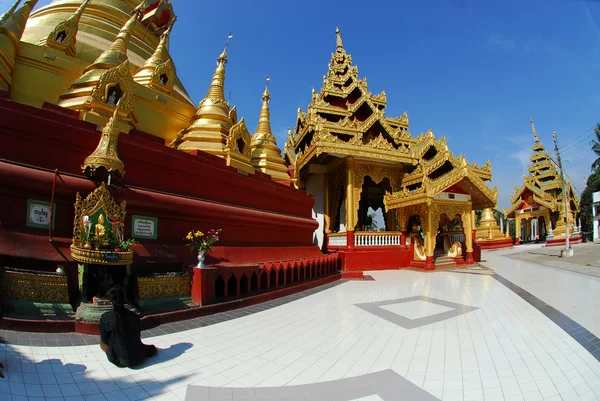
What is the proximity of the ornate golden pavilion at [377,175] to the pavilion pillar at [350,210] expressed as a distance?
0.13ft


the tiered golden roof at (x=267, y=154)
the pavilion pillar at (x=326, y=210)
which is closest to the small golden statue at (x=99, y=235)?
the tiered golden roof at (x=267, y=154)

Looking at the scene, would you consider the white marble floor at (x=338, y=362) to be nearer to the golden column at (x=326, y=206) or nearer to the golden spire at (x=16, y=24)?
the golden spire at (x=16, y=24)

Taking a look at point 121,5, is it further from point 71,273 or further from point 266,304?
point 266,304

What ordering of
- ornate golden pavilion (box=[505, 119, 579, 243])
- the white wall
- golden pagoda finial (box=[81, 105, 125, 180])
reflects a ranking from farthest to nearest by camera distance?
ornate golden pavilion (box=[505, 119, 579, 243])
the white wall
golden pagoda finial (box=[81, 105, 125, 180])

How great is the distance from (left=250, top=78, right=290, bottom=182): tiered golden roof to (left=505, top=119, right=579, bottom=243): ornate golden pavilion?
1033 inches

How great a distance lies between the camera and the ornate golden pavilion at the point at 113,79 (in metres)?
7.08

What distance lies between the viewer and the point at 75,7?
1075 centimetres

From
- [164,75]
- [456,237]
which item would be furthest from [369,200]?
[164,75]

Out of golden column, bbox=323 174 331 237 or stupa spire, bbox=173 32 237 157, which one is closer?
stupa spire, bbox=173 32 237 157

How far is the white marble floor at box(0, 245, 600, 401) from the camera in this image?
2.76 metres

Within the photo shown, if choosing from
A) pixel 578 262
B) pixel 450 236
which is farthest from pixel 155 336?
pixel 578 262

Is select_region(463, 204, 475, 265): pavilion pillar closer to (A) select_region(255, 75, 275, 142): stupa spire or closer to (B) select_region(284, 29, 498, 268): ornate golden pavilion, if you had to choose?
(B) select_region(284, 29, 498, 268): ornate golden pavilion

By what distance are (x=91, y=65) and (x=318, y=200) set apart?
10.5 metres

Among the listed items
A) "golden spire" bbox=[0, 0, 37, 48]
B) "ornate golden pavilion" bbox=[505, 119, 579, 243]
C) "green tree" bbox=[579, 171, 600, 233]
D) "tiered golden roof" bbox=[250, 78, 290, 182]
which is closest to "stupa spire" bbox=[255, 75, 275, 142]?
"tiered golden roof" bbox=[250, 78, 290, 182]
